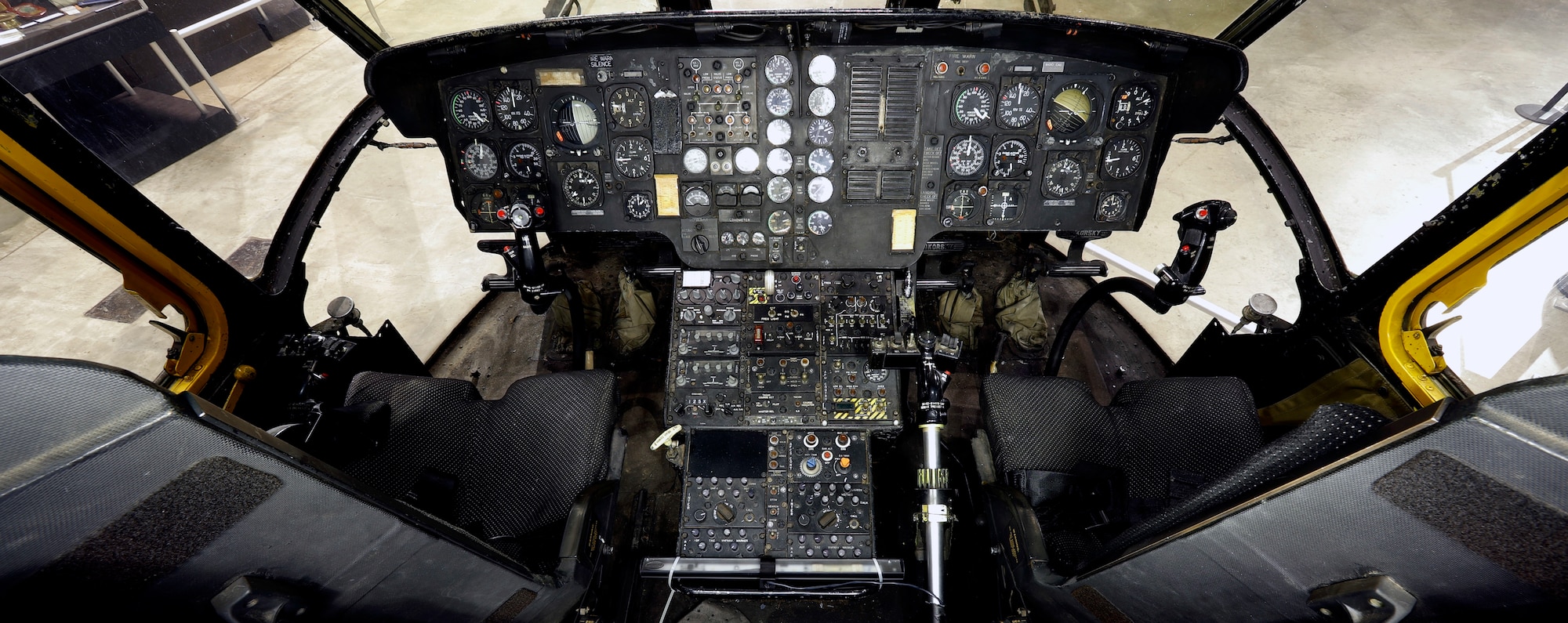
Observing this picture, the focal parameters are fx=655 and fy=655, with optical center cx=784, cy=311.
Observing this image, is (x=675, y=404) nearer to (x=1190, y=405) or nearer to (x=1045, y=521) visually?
(x=1045, y=521)

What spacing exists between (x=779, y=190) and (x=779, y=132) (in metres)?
0.25

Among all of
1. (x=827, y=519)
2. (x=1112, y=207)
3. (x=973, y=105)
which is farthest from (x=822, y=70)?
(x=827, y=519)

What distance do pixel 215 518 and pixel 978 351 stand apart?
10.8 ft

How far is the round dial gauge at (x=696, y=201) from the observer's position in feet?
9.31

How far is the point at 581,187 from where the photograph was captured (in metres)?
2.85

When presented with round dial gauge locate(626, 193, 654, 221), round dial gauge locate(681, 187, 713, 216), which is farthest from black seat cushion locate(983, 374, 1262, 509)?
round dial gauge locate(626, 193, 654, 221)

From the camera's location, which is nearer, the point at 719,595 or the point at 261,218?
Answer: the point at 719,595

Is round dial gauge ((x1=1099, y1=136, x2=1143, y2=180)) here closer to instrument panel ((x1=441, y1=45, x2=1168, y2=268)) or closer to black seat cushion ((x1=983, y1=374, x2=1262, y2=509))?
instrument panel ((x1=441, y1=45, x2=1168, y2=268))

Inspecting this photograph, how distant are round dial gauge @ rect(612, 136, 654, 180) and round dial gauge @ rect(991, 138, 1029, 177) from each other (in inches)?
57.0

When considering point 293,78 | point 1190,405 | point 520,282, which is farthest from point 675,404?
point 293,78

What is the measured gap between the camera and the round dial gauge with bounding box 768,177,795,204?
280 cm

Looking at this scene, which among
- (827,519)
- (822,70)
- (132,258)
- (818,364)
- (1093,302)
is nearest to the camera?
(132,258)

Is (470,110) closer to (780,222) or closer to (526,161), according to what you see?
(526,161)

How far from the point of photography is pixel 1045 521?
2168mm
